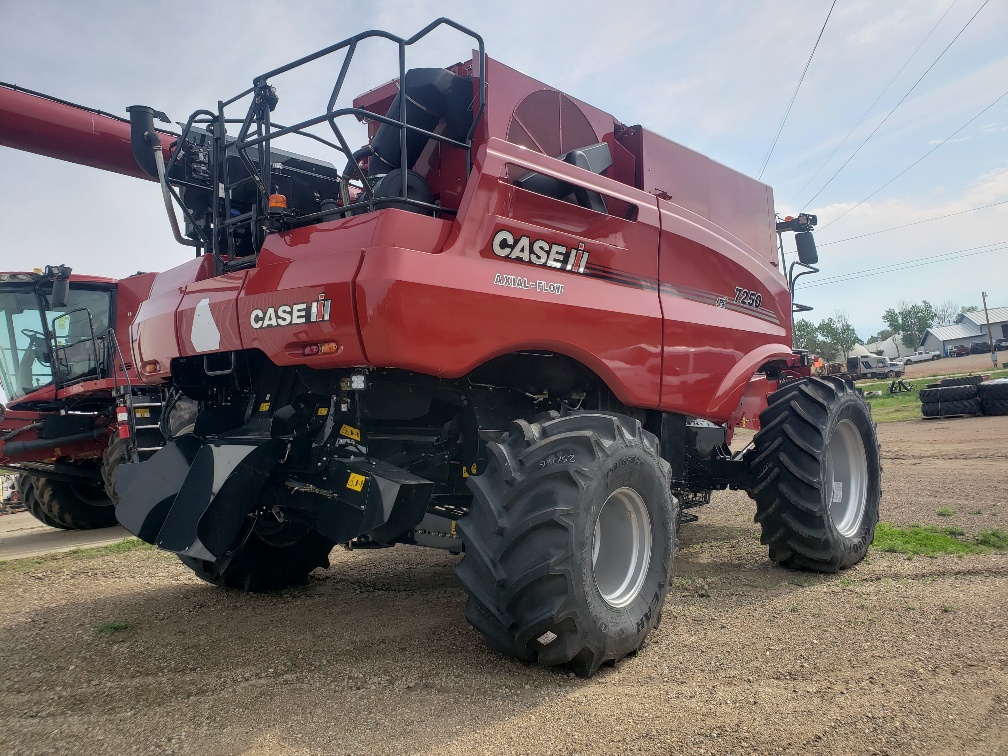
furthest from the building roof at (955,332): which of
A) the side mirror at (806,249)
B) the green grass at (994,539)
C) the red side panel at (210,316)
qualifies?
the red side panel at (210,316)

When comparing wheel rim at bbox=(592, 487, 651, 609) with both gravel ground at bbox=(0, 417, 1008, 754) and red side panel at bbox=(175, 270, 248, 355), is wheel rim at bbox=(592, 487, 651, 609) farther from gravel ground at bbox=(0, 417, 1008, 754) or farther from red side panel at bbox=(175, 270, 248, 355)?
red side panel at bbox=(175, 270, 248, 355)

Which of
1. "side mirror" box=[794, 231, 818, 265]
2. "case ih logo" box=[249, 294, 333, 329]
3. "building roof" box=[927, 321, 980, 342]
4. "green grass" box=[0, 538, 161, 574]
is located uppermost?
"building roof" box=[927, 321, 980, 342]

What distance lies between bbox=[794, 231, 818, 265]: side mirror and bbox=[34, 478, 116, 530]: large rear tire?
941 centimetres

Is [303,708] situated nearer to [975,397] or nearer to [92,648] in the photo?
[92,648]

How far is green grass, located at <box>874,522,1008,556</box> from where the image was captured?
5.39m

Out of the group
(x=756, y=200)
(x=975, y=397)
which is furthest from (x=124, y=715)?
(x=975, y=397)

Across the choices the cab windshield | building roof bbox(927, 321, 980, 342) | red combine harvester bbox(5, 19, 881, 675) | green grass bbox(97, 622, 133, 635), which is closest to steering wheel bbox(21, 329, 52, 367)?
the cab windshield

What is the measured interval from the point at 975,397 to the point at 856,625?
1573cm

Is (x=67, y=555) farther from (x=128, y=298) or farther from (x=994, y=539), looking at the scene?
(x=994, y=539)

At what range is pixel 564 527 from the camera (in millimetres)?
3148

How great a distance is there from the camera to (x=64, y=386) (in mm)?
10125

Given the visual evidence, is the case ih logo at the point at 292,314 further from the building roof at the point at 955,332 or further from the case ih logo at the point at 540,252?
the building roof at the point at 955,332

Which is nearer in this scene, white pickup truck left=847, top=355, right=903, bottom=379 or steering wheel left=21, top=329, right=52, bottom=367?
steering wheel left=21, top=329, right=52, bottom=367

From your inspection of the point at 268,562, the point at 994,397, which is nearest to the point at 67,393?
the point at 268,562
